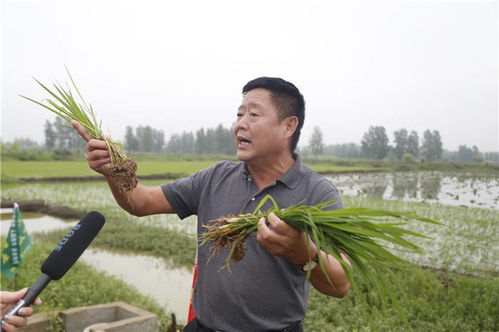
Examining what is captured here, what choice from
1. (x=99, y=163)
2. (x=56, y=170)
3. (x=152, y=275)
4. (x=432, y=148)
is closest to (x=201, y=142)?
(x=56, y=170)

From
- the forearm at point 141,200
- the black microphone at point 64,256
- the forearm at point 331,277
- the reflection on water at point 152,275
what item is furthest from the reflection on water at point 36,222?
the forearm at point 331,277

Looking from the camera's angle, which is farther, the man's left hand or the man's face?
the man's face

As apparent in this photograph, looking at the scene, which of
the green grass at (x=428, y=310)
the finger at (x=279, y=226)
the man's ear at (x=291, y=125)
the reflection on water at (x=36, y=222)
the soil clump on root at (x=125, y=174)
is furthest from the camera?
the reflection on water at (x=36, y=222)

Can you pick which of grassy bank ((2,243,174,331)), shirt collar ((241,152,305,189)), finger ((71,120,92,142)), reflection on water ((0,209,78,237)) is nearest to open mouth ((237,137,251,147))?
shirt collar ((241,152,305,189))

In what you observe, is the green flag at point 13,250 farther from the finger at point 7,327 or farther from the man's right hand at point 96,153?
the finger at point 7,327

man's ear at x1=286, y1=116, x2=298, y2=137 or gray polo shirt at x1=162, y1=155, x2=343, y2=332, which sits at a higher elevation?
man's ear at x1=286, y1=116, x2=298, y2=137

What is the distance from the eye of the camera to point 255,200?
182cm

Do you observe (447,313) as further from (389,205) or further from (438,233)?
(389,205)

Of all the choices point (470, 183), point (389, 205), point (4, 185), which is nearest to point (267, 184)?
point (389, 205)

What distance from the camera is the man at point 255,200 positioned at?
167cm

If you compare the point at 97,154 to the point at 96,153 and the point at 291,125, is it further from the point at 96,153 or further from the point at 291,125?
the point at 291,125

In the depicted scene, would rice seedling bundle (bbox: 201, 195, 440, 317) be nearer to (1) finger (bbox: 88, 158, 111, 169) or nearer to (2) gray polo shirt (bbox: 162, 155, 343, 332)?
(2) gray polo shirt (bbox: 162, 155, 343, 332)

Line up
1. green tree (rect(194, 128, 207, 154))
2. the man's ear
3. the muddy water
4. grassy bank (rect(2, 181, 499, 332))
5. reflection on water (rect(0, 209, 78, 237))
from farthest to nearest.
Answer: green tree (rect(194, 128, 207, 154)) < reflection on water (rect(0, 209, 78, 237)) < the muddy water < grassy bank (rect(2, 181, 499, 332)) < the man's ear

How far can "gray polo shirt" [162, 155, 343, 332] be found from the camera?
5.48 ft
